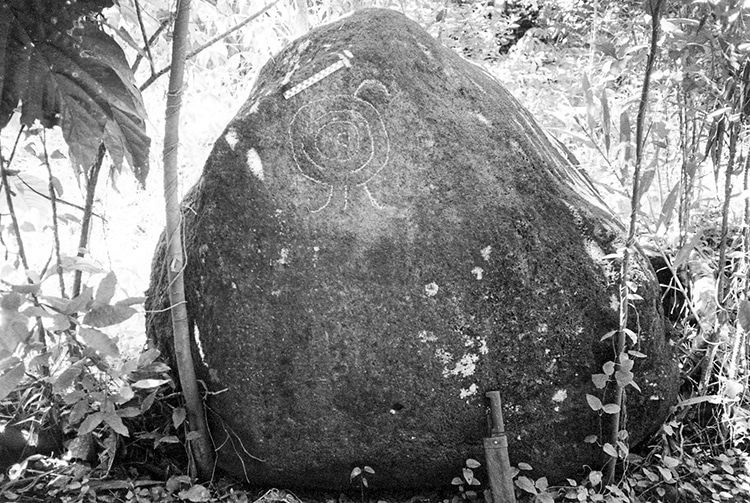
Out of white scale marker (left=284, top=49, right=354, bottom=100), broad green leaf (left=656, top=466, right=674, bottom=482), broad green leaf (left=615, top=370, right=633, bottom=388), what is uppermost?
white scale marker (left=284, top=49, right=354, bottom=100)

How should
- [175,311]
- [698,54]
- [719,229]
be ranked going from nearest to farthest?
1. [175,311]
2. [698,54]
3. [719,229]

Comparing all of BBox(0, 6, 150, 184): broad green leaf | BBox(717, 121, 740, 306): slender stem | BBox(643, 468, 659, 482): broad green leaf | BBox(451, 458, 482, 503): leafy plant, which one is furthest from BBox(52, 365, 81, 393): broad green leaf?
BBox(717, 121, 740, 306): slender stem

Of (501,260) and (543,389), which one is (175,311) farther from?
(543,389)

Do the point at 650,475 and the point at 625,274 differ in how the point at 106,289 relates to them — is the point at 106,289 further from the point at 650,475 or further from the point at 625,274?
the point at 650,475

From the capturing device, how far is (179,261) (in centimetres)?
222

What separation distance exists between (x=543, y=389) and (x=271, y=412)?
3.27 ft

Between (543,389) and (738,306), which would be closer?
(543,389)

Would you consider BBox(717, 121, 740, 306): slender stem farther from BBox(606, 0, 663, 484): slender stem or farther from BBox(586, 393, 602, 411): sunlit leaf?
BBox(586, 393, 602, 411): sunlit leaf

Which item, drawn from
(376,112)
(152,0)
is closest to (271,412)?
(376,112)

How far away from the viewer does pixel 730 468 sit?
2.68 m

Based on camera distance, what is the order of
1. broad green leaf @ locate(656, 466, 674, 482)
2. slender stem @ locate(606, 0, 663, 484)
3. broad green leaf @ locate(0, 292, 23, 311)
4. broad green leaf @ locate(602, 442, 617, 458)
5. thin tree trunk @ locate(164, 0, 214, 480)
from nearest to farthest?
broad green leaf @ locate(0, 292, 23, 311), thin tree trunk @ locate(164, 0, 214, 480), slender stem @ locate(606, 0, 663, 484), broad green leaf @ locate(602, 442, 617, 458), broad green leaf @ locate(656, 466, 674, 482)

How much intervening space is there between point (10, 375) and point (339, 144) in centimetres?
130

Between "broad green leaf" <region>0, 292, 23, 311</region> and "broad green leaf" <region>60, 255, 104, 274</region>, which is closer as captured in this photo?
"broad green leaf" <region>0, 292, 23, 311</region>

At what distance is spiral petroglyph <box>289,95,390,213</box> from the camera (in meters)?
2.33
